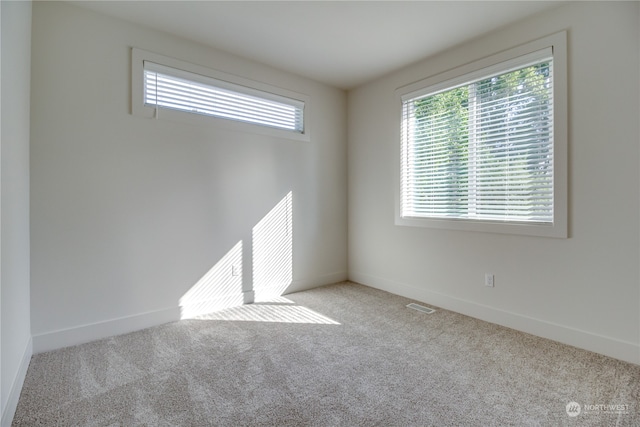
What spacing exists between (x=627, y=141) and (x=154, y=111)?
144 inches

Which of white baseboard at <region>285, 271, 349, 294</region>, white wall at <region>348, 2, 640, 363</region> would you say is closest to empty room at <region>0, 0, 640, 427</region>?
white wall at <region>348, 2, 640, 363</region>

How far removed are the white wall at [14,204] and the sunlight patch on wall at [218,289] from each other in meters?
1.15

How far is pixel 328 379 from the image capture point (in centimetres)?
196

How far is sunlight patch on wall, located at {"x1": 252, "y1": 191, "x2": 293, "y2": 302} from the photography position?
350cm

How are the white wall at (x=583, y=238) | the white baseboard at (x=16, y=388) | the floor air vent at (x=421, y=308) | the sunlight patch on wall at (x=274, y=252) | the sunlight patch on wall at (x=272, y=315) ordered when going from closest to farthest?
the white baseboard at (x=16, y=388)
the white wall at (x=583, y=238)
the sunlight patch on wall at (x=272, y=315)
the floor air vent at (x=421, y=308)
the sunlight patch on wall at (x=274, y=252)

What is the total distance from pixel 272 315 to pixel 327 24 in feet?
8.86

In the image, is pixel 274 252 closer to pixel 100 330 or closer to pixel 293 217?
pixel 293 217

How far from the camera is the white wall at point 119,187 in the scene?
233 centimetres

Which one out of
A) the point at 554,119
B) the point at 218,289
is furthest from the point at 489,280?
the point at 218,289

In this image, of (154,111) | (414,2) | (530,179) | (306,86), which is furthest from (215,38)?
(530,179)

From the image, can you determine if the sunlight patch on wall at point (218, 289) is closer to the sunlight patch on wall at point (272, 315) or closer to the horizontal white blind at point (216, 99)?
the sunlight patch on wall at point (272, 315)

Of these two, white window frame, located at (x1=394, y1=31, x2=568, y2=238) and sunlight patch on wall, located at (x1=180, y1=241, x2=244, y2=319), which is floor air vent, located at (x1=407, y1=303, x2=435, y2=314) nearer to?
white window frame, located at (x1=394, y1=31, x2=568, y2=238)

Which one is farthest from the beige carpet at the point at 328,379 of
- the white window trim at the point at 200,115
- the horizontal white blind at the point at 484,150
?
the white window trim at the point at 200,115

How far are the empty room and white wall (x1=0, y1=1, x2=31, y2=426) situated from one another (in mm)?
26
